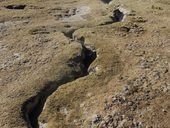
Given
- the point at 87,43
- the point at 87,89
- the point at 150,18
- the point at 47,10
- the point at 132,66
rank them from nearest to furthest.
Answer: the point at 87,89 → the point at 132,66 → the point at 87,43 → the point at 150,18 → the point at 47,10

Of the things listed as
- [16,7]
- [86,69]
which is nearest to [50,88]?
[86,69]

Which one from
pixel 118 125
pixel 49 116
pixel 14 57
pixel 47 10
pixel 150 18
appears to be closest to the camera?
→ pixel 118 125

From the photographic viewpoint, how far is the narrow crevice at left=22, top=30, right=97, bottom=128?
27.7 m

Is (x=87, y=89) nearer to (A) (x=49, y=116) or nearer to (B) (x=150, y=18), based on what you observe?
(A) (x=49, y=116)

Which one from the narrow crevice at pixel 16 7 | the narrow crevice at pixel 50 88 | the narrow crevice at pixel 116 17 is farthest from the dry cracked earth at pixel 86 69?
the narrow crevice at pixel 16 7

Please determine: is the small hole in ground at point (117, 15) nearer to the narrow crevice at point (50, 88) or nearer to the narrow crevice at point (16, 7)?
the narrow crevice at point (50, 88)

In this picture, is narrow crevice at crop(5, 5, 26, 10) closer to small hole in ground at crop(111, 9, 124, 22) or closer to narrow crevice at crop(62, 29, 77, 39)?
small hole in ground at crop(111, 9, 124, 22)

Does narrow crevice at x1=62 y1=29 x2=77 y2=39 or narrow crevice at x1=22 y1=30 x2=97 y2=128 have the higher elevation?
narrow crevice at x1=62 y1=29 x2=77 y2=39

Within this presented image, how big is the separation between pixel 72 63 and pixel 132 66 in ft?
17.3

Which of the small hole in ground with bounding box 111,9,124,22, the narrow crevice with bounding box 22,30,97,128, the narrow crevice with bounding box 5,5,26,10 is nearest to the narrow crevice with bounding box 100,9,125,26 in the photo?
the small hole in ground with bounding box 111,9,124,22

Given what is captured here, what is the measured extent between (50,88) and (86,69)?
14.9 ft

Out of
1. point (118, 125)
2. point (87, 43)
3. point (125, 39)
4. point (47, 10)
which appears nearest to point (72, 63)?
point (87, 43)

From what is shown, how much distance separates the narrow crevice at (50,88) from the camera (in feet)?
90.9

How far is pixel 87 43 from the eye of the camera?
37469mm
